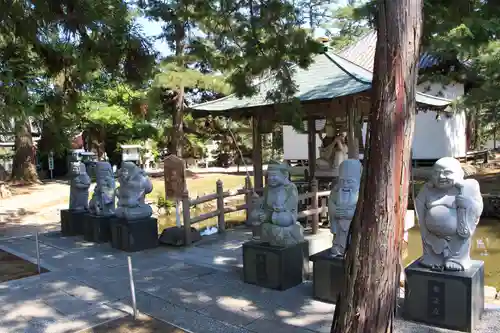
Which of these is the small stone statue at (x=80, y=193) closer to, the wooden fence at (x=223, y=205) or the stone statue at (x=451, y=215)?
the wooden fence at (x=223, y=205)

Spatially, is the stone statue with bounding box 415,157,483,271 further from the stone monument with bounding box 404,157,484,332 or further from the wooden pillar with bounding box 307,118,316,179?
the wooden pillar with bounding box 307,118,316,179

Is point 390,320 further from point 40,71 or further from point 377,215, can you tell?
point 40,71

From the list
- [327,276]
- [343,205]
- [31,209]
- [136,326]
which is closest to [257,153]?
[343,205]

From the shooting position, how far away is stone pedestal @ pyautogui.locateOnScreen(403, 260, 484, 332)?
4.10 metres

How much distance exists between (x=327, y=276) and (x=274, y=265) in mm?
751

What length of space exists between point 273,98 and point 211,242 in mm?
2967

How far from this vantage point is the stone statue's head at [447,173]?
14.0ft

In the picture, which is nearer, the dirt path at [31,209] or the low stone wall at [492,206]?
the low stone wall at [492,206]

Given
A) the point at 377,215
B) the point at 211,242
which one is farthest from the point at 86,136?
the point at 377,215

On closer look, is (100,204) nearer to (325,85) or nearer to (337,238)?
(325,85)

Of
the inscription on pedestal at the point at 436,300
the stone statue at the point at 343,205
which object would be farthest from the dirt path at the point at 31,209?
the inscription on pedestal at the point at 436,300

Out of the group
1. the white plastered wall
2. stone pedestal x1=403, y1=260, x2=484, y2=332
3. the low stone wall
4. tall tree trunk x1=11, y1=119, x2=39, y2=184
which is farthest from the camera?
tall tree trunk x1=11, y1=119, x2=39, y2=184

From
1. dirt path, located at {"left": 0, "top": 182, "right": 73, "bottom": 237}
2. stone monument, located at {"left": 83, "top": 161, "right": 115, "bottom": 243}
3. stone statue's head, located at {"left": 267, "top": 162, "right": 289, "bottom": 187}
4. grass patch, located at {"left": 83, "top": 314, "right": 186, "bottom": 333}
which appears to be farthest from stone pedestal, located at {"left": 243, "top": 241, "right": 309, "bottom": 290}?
dirt path, located at {"left": 0, "top": 182, "right": 73, "bottom": 237}

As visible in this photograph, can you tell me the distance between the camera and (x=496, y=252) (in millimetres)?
8352
